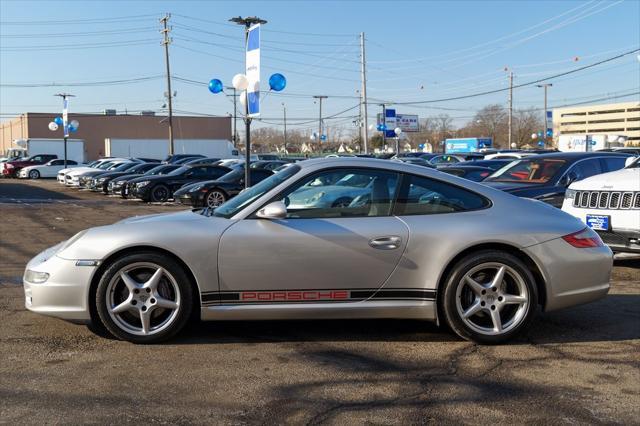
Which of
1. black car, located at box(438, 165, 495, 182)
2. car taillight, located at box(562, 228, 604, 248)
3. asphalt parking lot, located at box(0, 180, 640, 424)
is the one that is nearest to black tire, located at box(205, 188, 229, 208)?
black car, located at box(438, 165, 495, 182)

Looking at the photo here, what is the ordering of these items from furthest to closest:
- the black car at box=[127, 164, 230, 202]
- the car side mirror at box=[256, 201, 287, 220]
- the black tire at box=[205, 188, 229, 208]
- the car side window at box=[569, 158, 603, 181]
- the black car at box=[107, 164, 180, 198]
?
the black car at box=[107, 164, 180, 198] → the black car at box=[127, 164, 230, 202] → the black tire at box=[205, 188, 229, 208] → the car side window at box=[569, 158, 603, 181] → the car side mirror at box=[256, 201, 287, 220]

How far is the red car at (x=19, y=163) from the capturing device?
43.0 meters

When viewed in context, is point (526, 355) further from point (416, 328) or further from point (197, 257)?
point (197, 257)

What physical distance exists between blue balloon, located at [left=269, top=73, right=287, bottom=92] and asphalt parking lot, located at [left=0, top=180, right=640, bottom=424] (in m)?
11.5

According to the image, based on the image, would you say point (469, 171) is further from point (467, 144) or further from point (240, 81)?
point (467, 144)

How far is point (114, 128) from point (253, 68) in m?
72.0

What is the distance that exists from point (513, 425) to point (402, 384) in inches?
31.1

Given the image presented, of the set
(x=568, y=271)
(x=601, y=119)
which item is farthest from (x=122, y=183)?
(x=601, y=119)

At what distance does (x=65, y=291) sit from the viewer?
452 centimetres

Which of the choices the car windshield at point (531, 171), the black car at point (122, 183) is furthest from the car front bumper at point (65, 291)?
the black car at point (122, 183)

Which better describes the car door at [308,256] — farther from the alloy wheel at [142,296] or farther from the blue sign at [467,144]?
the blue sign at [467,144]

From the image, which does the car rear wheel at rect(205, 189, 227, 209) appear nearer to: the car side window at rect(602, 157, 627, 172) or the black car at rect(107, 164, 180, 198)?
the black car at rect(107, 164, 180, 198)

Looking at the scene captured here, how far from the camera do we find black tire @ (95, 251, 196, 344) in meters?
4.53

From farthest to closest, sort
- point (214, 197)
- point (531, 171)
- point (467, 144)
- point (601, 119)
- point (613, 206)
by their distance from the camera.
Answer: point (601, 119)
point (467, 144)
point (214, 197)
point (531, 171)
point (613, 206)
